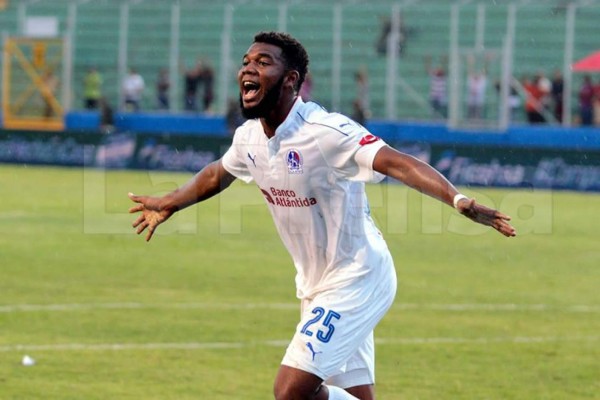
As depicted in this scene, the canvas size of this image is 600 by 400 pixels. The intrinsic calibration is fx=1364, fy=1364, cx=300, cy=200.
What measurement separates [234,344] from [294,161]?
4.72 meters

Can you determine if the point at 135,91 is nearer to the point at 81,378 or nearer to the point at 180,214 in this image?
the point at 180,214

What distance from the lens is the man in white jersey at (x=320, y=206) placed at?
7090mm

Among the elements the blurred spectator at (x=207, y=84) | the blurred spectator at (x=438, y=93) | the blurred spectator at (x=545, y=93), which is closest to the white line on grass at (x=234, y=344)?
the blurred spectator at (x=545, y=93)

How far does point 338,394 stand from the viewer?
718 cm

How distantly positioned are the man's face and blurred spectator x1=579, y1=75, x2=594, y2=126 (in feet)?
93.0

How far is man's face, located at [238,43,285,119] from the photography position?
282 inches

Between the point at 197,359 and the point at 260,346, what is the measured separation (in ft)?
2.83

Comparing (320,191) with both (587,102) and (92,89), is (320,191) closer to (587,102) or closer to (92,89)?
(587,102)

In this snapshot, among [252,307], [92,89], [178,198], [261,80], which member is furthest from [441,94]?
[261,80]

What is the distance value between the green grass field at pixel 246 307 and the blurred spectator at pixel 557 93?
1024 cm

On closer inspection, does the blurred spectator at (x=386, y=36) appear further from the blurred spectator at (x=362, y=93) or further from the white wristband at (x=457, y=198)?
the white wristband at (x=457, y=198)

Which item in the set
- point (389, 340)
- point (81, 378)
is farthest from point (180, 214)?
point (81, 378)

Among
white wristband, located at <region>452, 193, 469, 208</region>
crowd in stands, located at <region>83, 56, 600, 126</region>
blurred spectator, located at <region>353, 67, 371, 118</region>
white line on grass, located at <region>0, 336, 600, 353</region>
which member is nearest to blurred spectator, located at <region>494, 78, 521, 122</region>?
crowd in stands, located at <region>83, 56, 600, 126</region>

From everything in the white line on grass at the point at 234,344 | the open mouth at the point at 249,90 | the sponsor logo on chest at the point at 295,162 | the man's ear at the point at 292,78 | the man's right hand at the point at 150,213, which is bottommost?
the white line on grass at the point at 234,344
